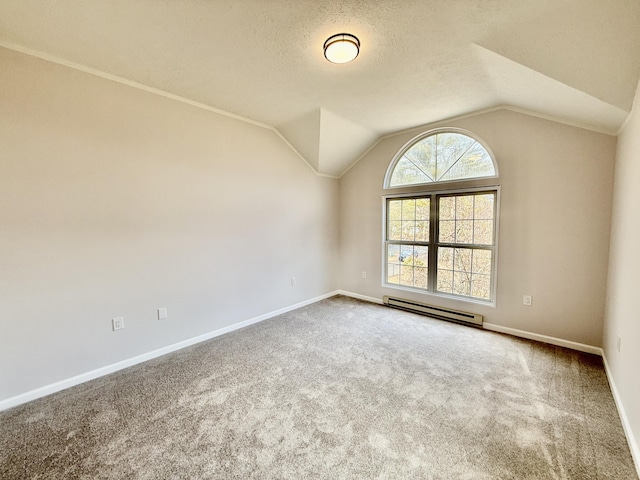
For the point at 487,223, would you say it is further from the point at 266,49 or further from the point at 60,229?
the point at 60,229

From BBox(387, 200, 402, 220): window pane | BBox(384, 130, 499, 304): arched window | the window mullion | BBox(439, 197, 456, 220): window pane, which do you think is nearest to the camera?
BBox(384, 130, 499, 304): arched window

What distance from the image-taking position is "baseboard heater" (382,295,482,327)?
333cm

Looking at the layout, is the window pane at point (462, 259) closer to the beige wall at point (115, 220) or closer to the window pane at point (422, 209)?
Answer: the window pane at point (422, 209)

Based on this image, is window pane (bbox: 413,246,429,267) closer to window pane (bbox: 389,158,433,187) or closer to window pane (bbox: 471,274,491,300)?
window pane (bbox: 471,274,491,300)

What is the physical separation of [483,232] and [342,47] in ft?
8.84

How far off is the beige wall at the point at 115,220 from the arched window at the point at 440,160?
1.84 meters

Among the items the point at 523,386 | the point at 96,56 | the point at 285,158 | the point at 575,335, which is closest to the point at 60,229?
the point at 96,56

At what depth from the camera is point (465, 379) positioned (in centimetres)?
223

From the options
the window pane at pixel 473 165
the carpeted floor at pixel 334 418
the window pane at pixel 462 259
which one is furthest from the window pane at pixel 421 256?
the carpeted floor at pixel 334 418

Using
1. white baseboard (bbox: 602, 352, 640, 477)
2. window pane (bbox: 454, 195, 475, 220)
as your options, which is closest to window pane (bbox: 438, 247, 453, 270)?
window pane (bbox: 454, 195, 475, 220)

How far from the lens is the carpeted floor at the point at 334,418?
1.44 metres

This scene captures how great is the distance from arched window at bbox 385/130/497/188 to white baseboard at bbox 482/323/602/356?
183 cm

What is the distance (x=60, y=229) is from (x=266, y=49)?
2156 mm

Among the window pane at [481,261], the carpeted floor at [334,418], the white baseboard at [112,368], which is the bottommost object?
the carpeted floor at [334,418]
